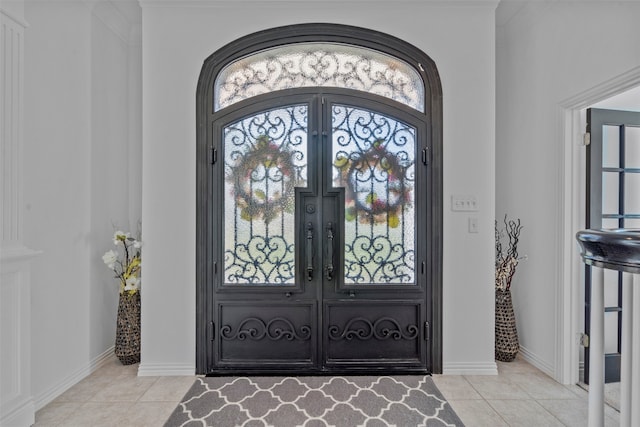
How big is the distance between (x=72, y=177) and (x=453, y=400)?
2.98 m

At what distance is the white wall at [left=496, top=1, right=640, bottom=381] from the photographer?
7.25ft

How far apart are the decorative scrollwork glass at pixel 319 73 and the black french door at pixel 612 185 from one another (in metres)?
1.23

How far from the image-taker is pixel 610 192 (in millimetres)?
2492

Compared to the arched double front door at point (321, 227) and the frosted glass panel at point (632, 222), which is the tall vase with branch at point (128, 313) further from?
the frosted glass panel at point (632, 222)

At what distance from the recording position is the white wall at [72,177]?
2.22m

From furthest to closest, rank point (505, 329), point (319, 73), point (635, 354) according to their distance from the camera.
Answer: point (505, 329) → point (319, 73) → point (635, 354)

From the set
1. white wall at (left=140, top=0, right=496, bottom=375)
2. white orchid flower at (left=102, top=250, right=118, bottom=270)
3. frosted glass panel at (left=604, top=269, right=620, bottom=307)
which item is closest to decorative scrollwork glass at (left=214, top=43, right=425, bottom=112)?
white wall at (left=140, top=0, right=496, bottom=375)

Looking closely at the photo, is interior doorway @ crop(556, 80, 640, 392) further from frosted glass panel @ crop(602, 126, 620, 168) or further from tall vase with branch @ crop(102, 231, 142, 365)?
tall vase with branch @ crop(102, 231, 142, 365)

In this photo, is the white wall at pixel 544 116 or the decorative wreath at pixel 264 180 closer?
the white wall at pixel 544 116

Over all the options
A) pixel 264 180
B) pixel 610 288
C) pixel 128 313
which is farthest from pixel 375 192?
pixel 128 313

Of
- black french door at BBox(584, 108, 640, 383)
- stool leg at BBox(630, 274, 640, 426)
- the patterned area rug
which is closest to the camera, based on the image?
stool leg at BBox(630, 274, 640, 426)

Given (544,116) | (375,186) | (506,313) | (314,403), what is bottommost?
(314,403)

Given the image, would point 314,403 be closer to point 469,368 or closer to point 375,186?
point 469,368

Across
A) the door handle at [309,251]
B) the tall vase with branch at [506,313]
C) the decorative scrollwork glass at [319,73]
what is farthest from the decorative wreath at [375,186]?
the tall vase with branch at [506,313]
